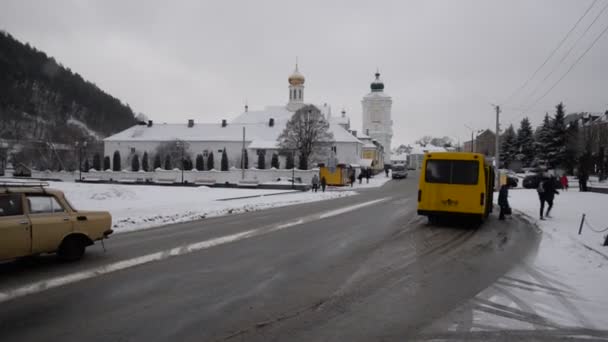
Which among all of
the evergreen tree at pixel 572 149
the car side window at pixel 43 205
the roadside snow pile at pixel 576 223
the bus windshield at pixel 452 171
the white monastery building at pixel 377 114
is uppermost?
the white monastery building at pixel 377 114

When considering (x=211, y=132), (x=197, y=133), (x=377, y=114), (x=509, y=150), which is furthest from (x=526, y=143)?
(x=197, y=133)

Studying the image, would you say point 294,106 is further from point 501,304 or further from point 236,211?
point 501,304

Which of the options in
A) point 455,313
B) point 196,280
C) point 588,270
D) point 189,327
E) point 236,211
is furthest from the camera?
point 236,211

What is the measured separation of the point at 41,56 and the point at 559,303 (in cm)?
14845

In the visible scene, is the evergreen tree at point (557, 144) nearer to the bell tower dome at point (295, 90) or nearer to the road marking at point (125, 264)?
the bell tower dome at point (295, 90)

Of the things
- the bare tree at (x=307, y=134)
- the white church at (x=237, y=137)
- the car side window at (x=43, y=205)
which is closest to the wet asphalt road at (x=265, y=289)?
the car side window at (x=43, y=205)

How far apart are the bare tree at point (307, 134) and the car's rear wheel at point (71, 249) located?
4992cm

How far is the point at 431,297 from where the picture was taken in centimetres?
685

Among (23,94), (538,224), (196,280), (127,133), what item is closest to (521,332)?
(196,280)

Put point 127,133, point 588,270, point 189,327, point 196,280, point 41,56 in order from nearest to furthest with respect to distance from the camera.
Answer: point 189,327 < point 196,280 < point 588,270 < point 127,133 < point 41,56

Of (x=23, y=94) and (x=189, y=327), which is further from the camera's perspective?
(x=23, y=94)

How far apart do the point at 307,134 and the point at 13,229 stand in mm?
52437

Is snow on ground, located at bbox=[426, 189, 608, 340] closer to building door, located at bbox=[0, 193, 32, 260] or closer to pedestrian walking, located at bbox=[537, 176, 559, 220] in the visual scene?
pedestrian walking, located at bbox=[537, 176, 559, 220]

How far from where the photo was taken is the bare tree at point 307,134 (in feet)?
195
